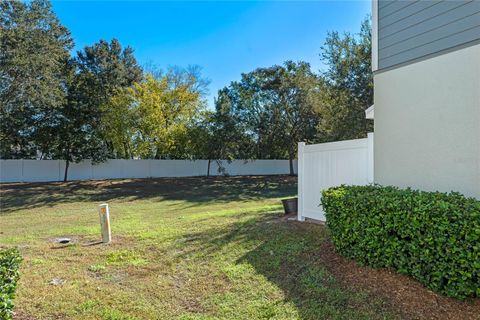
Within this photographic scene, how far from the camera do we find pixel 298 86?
22.6 metres

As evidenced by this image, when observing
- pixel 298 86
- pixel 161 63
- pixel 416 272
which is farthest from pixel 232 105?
pixel 416 272

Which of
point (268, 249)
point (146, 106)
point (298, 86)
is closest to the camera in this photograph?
point (268, 249)

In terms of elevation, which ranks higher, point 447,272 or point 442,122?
point 442,122

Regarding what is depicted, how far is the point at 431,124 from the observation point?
4355mm

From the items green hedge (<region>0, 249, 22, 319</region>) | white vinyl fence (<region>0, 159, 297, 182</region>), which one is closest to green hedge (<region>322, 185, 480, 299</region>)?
green hedge (<region>0, 249, 22, 319</region>)

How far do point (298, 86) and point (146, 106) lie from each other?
32.3 feet

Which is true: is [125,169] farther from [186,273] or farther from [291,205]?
[186,273]

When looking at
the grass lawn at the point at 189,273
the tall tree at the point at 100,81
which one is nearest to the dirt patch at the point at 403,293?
the grass lawn at the point at 189,273

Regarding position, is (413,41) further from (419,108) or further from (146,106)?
(146,106)

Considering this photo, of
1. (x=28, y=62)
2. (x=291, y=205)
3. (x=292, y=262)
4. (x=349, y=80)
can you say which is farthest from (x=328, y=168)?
(x=28, y=62)

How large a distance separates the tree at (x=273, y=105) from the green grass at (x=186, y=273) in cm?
1621

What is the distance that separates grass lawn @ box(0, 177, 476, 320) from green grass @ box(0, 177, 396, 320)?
0.04 feet

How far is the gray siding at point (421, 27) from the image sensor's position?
4039 mm

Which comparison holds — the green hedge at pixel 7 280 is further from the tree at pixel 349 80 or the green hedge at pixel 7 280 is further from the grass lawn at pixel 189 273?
the tree at pixel 349 80
